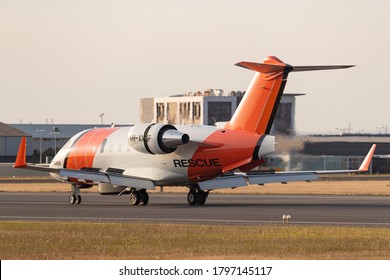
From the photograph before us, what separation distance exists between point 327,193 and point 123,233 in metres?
41.7

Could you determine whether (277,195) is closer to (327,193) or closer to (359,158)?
(327,193)

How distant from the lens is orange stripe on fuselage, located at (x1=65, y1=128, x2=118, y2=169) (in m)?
60.3

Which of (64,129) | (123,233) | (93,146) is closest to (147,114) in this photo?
(64,129)

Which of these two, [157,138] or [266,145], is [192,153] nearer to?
[157,138]

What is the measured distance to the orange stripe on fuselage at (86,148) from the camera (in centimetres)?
6028

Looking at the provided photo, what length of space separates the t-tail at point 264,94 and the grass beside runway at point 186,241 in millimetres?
14980

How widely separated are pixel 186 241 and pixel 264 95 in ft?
71.5

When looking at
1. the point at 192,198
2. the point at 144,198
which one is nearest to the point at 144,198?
the point at 144,198

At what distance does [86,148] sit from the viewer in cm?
6081

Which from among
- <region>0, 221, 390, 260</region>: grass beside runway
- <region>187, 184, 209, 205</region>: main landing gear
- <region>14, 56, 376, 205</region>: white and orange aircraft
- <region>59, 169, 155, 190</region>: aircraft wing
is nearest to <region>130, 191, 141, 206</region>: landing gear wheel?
<region>14, 56, 376, 205</region>: white and orange aircraft

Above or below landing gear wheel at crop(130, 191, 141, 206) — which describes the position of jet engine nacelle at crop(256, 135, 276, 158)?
above

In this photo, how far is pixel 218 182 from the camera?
184 feet

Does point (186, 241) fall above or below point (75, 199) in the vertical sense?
above

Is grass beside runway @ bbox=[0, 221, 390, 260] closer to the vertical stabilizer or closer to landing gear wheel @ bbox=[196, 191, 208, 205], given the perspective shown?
the vertical stabilizer
